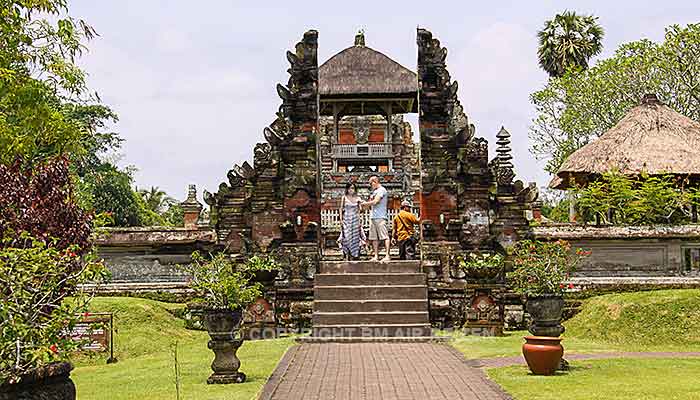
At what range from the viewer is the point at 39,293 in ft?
22.1

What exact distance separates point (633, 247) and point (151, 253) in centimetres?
1164

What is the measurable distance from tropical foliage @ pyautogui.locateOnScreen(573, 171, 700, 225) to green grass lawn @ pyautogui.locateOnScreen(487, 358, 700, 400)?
999cm

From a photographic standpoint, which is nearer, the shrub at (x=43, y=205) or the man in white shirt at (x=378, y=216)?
the shrub at (x=43, y=205)

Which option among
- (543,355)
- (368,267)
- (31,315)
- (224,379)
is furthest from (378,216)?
(31,315)

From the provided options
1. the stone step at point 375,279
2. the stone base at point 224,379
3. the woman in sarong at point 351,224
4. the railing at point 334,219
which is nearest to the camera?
the stone base at point 224,379

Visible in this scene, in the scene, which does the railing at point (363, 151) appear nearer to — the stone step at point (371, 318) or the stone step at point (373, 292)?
the stone step at point (373, 292)

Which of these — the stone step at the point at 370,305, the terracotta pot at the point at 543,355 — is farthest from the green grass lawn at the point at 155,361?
the terracotta pot at the point at 543,355

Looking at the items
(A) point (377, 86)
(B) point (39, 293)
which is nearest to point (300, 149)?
(B) point (39, 293)

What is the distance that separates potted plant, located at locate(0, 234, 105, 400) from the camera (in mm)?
5680

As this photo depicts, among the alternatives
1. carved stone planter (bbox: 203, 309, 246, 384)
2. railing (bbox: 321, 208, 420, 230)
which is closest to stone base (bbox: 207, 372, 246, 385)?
carved stone planter (bbox: 203, 309, 246, 384)

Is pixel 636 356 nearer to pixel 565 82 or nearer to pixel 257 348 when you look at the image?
pixel 257 348

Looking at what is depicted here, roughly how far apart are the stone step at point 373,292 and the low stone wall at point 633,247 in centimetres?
435

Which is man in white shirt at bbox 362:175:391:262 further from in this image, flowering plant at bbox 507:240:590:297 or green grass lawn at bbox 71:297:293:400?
flowering plant at bbox 507:240:590:297

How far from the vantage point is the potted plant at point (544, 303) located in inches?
426
